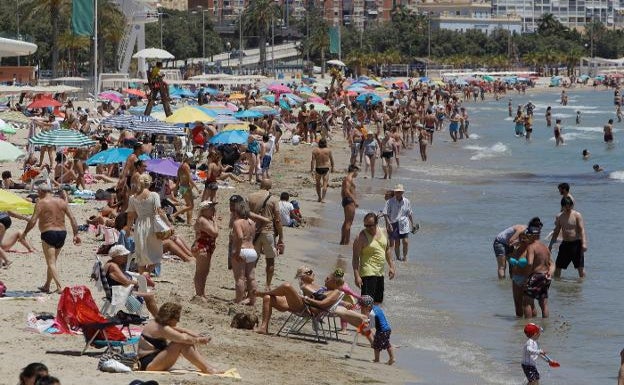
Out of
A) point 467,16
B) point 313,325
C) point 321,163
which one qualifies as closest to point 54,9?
point 321,163

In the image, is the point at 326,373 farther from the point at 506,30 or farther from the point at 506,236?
the point at 506,30

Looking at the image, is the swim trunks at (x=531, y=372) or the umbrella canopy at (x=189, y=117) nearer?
the swim trunks at (x=531, y=372)

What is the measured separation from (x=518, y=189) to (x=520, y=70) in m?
109

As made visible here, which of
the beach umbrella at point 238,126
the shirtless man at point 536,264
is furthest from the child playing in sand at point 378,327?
the beach umbrella at point 238,126

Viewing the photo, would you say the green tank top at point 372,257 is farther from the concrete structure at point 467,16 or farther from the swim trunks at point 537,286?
the concrete structure at point 467,16

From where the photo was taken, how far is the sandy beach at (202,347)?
368 inches

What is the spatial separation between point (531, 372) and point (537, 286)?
2690mm

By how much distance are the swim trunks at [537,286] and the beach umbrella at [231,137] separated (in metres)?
12.3

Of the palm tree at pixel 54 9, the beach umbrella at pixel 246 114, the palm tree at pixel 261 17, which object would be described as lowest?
the beach umbrella at pixel 246 114

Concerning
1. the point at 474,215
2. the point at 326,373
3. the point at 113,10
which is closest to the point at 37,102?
the point at 474,215

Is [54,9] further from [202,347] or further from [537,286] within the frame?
[202,347]

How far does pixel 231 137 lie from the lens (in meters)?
24.8

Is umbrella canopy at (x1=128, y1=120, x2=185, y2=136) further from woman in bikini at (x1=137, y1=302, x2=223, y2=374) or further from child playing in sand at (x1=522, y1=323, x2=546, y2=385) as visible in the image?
woman in bikini at (x1=137, y1=302, x2=223, y2=374)

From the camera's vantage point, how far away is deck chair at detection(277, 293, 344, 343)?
11719mm
